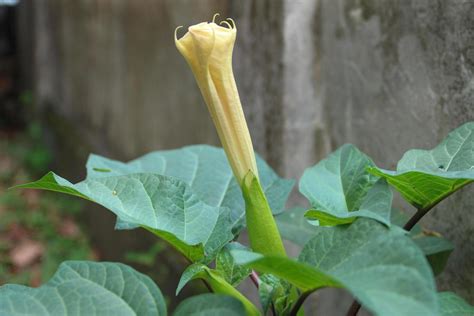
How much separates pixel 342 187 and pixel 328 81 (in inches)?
26.7

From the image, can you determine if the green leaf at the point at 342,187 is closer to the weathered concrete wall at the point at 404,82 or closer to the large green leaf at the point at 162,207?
the large green leaf at the point at 162,207

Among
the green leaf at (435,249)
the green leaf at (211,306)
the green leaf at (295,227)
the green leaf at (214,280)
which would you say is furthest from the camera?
the green leaf at (295,227)

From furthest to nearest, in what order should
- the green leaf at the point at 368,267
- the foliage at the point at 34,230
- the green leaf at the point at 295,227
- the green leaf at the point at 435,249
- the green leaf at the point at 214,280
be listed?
1. the foliage at the point at 34,230
2. the green leaf at the point at 295,227
3. the green leaf at the point at 435,249
4. the green leaf at the point at 214,280
5. the green leaf at the point at 368,267

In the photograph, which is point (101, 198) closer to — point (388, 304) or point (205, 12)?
point (388, 304)

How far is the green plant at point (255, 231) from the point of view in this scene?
0.64 m

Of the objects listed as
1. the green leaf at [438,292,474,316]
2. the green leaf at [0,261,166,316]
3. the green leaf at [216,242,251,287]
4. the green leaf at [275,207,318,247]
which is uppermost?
the green leaf at [0,261,166,316]

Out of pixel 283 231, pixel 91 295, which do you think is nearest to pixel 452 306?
pixel 283 231

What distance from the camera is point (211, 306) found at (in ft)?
2.27

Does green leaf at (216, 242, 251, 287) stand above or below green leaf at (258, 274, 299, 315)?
above

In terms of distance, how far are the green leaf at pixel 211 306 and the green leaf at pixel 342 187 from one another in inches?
8.0

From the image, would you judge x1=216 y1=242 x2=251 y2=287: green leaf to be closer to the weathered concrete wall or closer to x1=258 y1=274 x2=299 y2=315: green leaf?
x1=258 y1=274 x2=299 y2=315: green leaf

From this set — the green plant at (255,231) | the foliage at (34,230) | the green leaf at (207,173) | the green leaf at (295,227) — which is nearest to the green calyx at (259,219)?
the green plant at (255,231)

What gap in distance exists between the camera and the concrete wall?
1093mm

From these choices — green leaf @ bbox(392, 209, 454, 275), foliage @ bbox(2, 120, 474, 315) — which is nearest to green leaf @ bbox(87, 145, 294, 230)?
foliage @ bbox(2, 120, 474, 315)
